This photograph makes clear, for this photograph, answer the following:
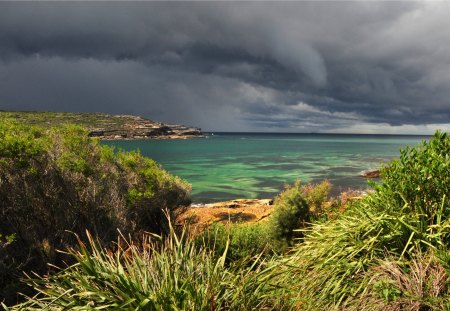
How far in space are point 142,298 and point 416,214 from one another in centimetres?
608

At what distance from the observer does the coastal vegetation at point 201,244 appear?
13.8 ft

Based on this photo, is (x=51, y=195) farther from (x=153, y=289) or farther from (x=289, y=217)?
(x=289, y=217)

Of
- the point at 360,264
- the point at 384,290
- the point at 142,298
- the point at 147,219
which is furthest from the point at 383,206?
the point at 147,219

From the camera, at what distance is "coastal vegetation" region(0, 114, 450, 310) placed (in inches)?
166

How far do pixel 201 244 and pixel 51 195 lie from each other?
630cm

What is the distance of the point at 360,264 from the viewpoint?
6.31m

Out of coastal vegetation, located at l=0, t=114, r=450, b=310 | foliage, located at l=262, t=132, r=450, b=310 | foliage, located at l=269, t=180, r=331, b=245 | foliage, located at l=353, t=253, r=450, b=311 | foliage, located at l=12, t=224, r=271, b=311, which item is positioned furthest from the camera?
foliage, located at l=269, t=180, r=331, b=245

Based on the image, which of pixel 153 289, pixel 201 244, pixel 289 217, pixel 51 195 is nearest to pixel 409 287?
pixel 153 289

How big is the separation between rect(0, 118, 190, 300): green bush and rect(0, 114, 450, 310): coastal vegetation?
0.15 ft

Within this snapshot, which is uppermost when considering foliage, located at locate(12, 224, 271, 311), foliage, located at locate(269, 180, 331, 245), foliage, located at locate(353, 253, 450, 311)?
foliage, located at locate(12, 224, 271, 311)

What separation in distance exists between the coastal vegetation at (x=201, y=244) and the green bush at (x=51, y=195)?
0.15 ft

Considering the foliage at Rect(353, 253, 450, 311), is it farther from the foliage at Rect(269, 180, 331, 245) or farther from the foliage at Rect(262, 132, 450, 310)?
the foliage at Rect(269, 180, 331, 245)

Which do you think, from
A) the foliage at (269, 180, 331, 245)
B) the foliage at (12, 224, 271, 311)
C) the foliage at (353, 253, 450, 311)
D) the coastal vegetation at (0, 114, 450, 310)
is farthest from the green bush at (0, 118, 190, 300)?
the foliage at (353, 253, 450, 311)

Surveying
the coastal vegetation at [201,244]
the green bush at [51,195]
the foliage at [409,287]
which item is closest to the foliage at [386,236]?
the coastal vegetation at [201,244]
